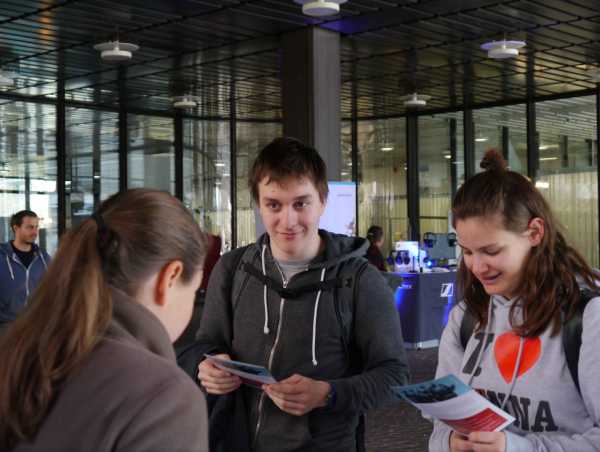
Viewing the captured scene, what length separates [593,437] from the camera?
1.96 metres

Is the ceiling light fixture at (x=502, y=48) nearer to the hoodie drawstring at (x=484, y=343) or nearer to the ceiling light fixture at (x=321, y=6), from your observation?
the ceiling light fixture at (x=321, y=6)

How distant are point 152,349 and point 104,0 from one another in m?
9.19

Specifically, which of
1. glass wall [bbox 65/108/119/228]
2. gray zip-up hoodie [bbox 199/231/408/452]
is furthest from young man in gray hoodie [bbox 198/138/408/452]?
glass wall [bbox 65/108/119/228]

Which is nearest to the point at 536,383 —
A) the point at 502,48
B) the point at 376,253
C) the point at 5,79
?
the point at 502,48

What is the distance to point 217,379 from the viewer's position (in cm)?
254

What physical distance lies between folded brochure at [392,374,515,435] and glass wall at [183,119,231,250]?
53.0ft

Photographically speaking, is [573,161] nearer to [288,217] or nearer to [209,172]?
[209,172]

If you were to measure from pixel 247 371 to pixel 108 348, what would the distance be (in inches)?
42.4

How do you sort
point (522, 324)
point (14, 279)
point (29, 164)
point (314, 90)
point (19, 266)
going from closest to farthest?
point (522, 324) < point (14, 279) < point (19, 266) < point (314, 90) < point (29, 164)

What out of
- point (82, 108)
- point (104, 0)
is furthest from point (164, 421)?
point (82, 108)

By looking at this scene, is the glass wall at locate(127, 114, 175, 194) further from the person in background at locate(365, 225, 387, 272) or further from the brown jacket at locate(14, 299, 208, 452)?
the brown jacket at locate(14, 299, 208, 452)

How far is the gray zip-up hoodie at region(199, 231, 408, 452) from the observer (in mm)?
2480

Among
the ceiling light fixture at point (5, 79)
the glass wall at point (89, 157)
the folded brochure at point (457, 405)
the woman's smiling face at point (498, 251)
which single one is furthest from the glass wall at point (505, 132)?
the folded brochure at point (457, 405)

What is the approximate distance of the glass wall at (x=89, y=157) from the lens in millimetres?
16594
